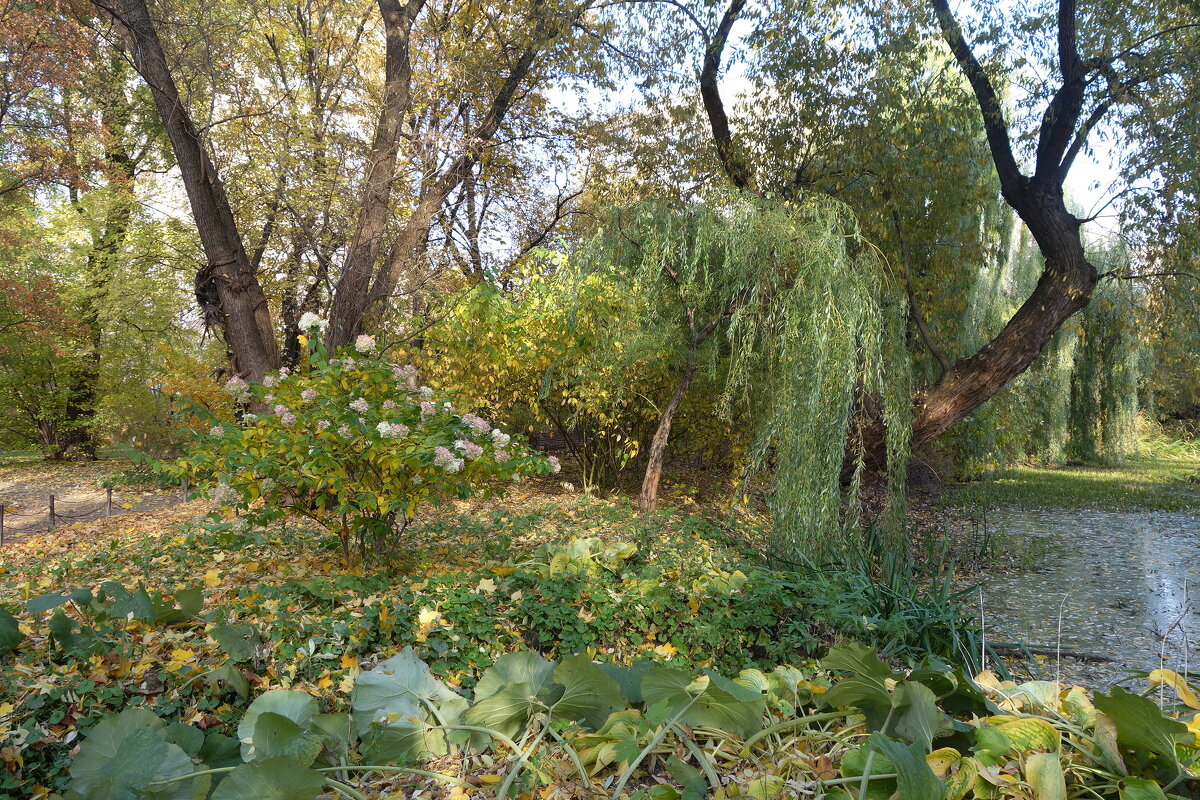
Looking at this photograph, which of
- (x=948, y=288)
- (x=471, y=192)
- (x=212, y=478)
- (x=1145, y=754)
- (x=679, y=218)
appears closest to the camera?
(x=1145, y=754)

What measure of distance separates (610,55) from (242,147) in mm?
4983

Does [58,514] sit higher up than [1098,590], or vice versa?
[58,514]

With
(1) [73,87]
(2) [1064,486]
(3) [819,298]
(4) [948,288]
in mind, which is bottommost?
(2) [1064,486]

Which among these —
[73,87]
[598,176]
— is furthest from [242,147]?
[598,176]

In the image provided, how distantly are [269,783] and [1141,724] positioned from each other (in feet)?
3.44

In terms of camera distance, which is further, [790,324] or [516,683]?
[790,324]

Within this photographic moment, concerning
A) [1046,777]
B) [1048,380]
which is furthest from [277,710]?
[1048,380]

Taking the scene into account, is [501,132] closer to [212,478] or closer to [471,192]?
[471,192]

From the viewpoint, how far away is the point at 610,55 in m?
8.71

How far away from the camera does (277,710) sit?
1.11m

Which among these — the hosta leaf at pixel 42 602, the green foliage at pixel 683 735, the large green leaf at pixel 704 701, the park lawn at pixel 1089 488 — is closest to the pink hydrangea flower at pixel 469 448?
the hosta leaf at pixel 42 602

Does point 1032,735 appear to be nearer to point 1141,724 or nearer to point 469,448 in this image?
point 1141,724

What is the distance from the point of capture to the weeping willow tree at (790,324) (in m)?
5.24

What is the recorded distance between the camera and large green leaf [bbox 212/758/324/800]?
2.91ft
